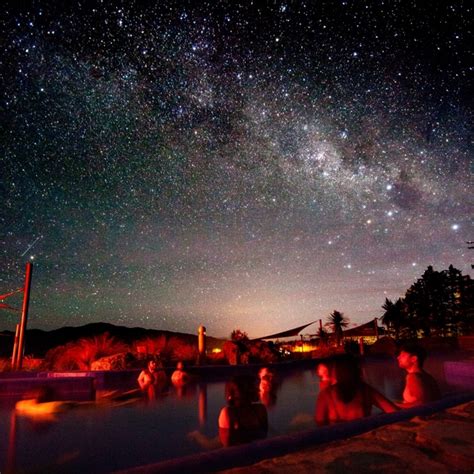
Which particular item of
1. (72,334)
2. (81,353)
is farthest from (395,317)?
(72,334)

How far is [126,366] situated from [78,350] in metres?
3.19

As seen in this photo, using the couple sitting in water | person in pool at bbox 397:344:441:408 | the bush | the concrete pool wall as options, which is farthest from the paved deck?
the bush

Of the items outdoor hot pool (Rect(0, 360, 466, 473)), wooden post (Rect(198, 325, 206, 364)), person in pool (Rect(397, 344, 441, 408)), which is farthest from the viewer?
wooden post (Rect(198, 325, 206, 364))

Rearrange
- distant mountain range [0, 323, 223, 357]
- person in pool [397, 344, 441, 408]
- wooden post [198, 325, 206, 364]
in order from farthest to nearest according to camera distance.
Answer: distant mountain range [0, 323, 223, 357], wooden post [198, 325, 206, 364], person in pool [397, 344, 441, 408]

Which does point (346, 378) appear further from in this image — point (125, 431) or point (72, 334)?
point (72, 334)

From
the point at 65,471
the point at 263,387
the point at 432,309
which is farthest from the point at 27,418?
the point at 432,309

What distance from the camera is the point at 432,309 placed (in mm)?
35094

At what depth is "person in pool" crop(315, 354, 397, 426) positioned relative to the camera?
4094mm

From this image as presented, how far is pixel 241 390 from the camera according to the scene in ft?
14.5

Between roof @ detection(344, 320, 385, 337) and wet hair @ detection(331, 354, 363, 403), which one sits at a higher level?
roof @ detection(344, 320, 385, 337)

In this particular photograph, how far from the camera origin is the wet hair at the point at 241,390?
4.38 m

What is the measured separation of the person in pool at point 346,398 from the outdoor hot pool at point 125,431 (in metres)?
2.00

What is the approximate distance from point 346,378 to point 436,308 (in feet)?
119

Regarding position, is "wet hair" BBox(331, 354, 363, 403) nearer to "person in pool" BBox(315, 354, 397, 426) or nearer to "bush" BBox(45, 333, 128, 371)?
"person in pool" BBox(315, 354, 397, 426)
